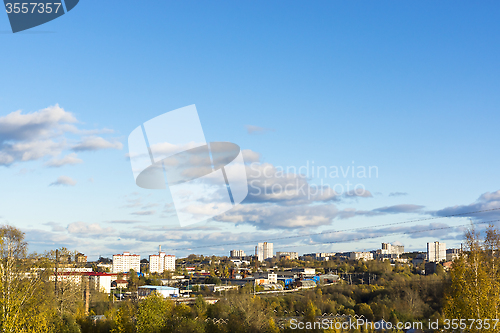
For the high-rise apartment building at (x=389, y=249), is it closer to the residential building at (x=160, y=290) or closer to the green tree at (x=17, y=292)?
the residential building at (x=160, y=290)

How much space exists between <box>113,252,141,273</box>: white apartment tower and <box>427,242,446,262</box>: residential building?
95960 millimetres

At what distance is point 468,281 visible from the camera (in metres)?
16.2

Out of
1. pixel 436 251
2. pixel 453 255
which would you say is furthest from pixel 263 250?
pixel 453 255

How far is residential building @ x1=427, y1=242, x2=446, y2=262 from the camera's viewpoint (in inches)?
5527

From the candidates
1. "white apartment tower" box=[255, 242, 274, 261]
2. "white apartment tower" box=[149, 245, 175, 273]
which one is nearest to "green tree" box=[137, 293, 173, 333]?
"white apartment tower" box=[149, 245, 175, 273]

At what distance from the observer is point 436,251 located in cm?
14250

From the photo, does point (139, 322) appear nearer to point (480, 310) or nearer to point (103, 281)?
point (480, 310)

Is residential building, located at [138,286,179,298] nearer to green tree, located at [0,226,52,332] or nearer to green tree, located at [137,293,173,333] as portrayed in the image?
green tree, located at [137,293,173,333]

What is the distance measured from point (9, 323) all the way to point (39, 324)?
0.94 m

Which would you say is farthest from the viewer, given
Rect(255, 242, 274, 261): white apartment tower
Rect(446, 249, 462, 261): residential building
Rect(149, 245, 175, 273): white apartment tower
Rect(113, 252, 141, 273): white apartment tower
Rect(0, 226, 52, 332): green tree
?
Rect(255, 242, 274, 261): white apartment tower

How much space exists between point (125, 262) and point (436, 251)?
10170cm

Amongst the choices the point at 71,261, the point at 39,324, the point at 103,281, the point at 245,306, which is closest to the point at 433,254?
the point at 103,281

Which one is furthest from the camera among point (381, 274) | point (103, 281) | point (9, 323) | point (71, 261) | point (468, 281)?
point (381, 274)

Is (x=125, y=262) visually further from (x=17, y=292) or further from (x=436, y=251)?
(x=17, y=292)
